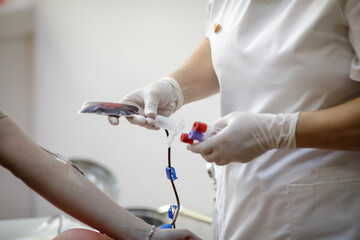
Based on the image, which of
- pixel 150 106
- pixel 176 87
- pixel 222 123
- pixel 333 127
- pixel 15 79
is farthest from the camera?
pixel 15 79

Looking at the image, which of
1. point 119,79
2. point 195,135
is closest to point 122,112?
point 195,135

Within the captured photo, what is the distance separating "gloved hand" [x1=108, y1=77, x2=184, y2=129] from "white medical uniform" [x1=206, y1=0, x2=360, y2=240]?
0.23 meters

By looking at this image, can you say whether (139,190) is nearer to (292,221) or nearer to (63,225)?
(63,225)

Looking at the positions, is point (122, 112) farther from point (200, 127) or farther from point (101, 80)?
point (101, 80)

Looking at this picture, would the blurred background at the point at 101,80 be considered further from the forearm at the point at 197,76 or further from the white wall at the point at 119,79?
the forearm at the point at 197,76

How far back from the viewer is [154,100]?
132cm

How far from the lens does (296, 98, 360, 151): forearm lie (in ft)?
3.27

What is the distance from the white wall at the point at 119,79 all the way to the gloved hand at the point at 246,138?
3.93 ft

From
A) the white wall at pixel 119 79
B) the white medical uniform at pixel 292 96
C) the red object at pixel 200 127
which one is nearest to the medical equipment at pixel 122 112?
the red object at pixel 200 127

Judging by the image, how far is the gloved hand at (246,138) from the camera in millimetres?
1079

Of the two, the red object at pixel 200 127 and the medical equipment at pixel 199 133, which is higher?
the red object at pixel 200 127

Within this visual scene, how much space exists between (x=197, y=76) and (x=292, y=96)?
0.45 meters

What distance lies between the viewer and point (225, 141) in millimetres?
1084

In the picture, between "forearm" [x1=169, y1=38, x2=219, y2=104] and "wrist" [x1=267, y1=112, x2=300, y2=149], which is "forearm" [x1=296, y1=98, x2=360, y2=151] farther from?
"forearm" [x1=169, y1=38, x2=219, y2=104]
